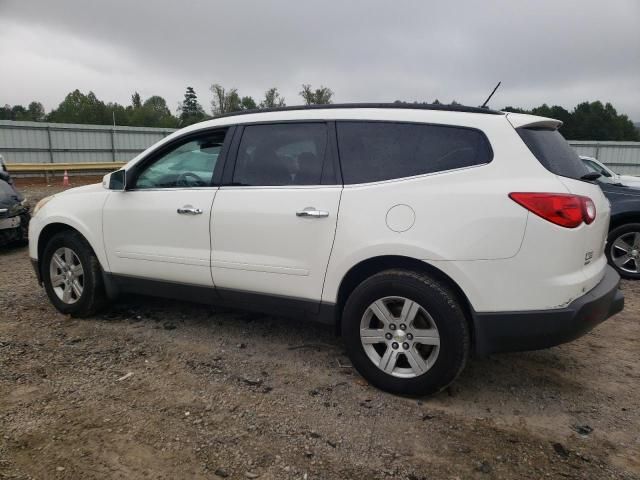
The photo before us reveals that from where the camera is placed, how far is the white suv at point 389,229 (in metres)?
2.78

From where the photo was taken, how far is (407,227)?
9.75ft

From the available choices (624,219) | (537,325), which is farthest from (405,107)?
(624,219)

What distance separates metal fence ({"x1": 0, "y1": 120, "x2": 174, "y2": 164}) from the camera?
1969 centimetres

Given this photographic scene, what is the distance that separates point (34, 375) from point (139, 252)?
1.17 metres

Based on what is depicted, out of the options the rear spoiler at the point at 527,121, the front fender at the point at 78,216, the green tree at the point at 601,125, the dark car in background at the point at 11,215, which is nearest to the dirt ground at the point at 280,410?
the front fender at the point at 78,216

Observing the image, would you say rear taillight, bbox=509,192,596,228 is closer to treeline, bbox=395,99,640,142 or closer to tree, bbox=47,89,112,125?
treeline, bbox=395,99,640,142

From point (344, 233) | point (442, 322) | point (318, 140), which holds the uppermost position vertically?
point (318, 140)

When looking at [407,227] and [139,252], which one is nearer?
[407,227]

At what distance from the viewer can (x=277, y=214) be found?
338 centimetres

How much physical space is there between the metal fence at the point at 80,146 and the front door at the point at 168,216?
18.6 metres

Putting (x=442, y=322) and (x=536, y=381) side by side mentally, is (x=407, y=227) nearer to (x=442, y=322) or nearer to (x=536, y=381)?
(x=442, y=322)

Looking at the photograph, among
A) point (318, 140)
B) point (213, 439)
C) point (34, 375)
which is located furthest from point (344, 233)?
point (34, 375)

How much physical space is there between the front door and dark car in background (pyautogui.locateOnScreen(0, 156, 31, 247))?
4.09 metres

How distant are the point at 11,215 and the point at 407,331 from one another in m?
6.71
